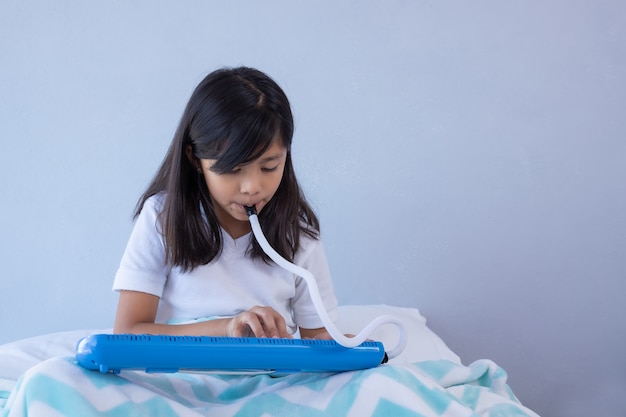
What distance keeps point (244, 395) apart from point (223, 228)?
0.32 metres

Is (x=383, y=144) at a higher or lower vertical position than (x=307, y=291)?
higher

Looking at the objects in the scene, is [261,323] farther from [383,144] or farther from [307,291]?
[383,144]

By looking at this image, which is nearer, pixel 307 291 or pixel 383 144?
pixel 307 291

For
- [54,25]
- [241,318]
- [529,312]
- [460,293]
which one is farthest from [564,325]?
[54,25]

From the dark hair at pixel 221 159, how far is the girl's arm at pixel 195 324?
3.1 inches

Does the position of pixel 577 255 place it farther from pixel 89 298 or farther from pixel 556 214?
pixel 89 298

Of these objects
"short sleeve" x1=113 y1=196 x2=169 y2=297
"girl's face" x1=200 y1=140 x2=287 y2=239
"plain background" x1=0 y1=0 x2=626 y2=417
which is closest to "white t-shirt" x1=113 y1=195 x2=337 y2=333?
"short sleeve" x1=113 y1=196 x2=169 y2=297

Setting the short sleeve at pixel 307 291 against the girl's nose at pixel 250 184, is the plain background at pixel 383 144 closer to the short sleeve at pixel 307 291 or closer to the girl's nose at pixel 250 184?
the short sleeve at pixel 307 291

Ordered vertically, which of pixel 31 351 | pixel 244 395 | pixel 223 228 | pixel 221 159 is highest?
pixel 221 159

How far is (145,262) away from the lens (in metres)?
1.13

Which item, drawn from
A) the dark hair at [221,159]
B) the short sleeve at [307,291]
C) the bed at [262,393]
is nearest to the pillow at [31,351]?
the bed at [262,393]

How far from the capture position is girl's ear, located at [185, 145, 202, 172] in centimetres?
111

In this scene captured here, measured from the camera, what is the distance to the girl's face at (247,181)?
103 centimetres

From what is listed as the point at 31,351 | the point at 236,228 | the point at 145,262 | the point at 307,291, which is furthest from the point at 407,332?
the point at 31,351
